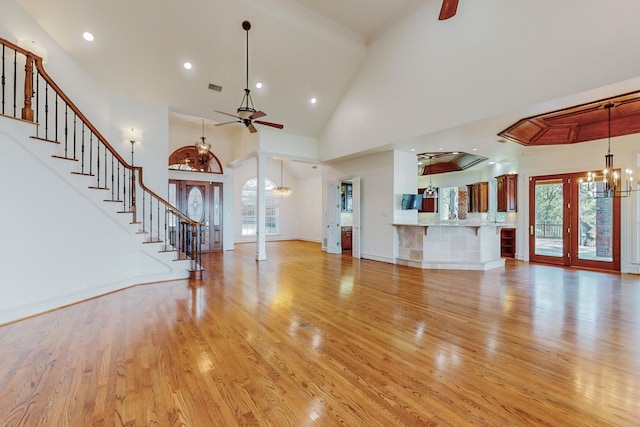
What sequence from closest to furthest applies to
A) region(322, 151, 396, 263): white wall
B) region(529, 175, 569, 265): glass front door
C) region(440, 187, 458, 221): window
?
→ region(529, 175, 569, 265): glass front door, region(322, 151, 396, 263): white wall, region(440, 187, 458, 221): window

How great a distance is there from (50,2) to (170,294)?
5.02 meters

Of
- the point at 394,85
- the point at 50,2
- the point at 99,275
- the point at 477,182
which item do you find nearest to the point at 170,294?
the point at 99,275

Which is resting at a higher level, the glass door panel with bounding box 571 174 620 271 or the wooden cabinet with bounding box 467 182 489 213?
the wooden cabinet with bounding box 467 182 489 213

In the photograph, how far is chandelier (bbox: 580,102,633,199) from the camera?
5289mm

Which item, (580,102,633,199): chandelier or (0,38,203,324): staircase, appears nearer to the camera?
(0,38,203,324): staircase

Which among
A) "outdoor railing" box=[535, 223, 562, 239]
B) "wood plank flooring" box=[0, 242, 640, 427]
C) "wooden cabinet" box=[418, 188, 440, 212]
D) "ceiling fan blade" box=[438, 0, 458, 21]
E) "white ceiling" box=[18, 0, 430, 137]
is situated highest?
"white ceiling" box=[18, 0, 430, 137]

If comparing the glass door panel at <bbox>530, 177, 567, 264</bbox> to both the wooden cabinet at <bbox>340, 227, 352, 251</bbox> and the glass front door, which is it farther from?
the wooden cabinet at <bbox>340, 227, 352, 251</bbox>

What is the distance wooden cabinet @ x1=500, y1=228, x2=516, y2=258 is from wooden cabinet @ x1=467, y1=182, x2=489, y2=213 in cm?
110

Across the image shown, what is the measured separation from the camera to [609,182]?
537cm

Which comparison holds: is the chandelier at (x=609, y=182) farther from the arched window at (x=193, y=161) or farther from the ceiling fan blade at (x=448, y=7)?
the arched window at (x=193, y=161)

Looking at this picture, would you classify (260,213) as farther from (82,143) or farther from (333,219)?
(82,143)

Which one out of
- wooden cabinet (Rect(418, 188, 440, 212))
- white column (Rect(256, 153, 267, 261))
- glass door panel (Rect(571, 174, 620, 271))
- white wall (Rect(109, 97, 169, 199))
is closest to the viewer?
white wall (Rect(109, 97, 169, 199))

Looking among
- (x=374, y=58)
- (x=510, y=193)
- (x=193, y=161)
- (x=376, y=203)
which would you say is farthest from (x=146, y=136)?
(x=510, y=193)

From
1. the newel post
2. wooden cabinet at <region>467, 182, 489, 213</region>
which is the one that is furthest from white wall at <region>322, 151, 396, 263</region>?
the newel post
